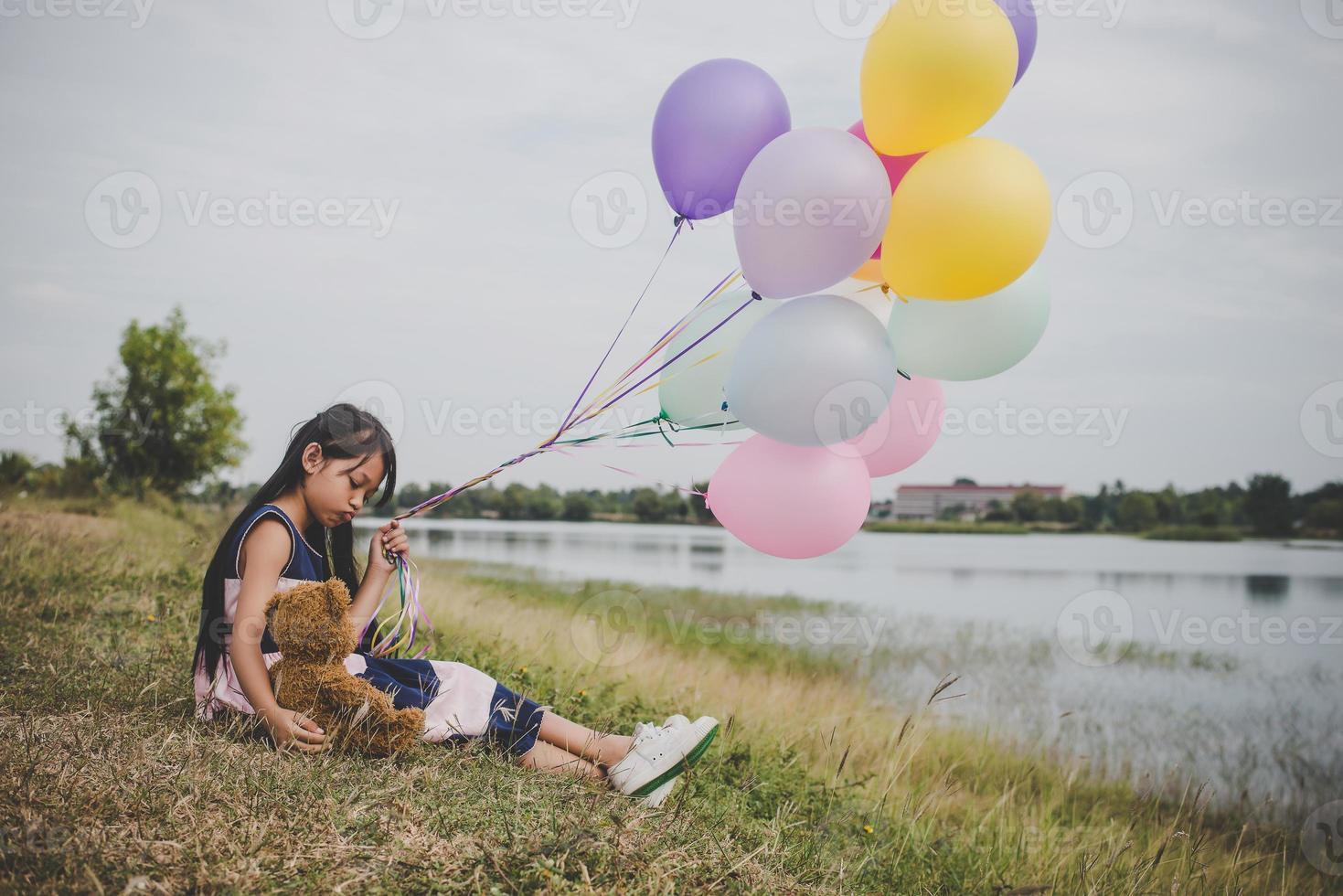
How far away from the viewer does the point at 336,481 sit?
3.14 meters

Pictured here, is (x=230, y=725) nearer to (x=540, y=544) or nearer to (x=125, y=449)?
(x=125, y=449)

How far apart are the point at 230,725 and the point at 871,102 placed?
306cm

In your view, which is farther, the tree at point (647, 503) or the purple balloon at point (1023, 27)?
the tree at point (647, 503)

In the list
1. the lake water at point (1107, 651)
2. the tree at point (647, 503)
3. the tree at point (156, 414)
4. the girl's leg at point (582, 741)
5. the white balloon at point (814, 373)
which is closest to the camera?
the white balloon at point (814, 373)

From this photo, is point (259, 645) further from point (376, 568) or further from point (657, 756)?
point (657, 756)

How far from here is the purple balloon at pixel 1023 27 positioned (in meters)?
3.14

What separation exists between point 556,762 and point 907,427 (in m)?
1.89

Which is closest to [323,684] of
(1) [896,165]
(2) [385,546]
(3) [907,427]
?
(2) [385,546]

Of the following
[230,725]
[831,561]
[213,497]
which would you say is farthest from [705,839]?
[831,561]

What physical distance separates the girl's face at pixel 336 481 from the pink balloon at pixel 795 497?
4.42 feet

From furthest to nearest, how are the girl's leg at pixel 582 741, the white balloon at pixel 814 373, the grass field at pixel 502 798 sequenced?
the girl's leg at pixel 582 741 < the white balloon at pixel 814 373 < the grass field at pixel 502 798

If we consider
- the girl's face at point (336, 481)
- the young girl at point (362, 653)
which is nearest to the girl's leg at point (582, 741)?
the young girl at point (362, 653)

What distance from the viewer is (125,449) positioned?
2122cm

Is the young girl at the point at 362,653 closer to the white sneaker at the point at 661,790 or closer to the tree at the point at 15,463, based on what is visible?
the white sneaker at the point at 661,790
